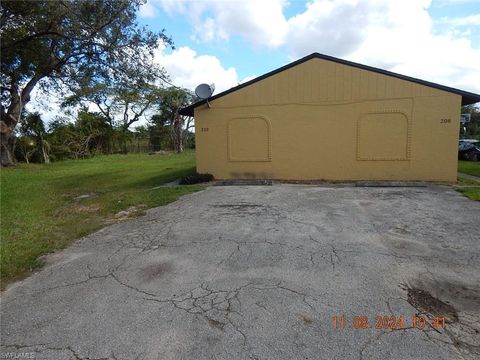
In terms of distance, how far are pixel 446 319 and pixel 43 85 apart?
2053 cm

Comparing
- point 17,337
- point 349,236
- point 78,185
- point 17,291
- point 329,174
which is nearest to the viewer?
point 17,337

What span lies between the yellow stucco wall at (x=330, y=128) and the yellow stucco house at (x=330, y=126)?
3 cm

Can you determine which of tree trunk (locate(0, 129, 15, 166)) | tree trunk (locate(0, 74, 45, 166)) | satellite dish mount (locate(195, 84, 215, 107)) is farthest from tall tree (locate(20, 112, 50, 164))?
satellite dish mount (locate(195, 84, 215, 107))

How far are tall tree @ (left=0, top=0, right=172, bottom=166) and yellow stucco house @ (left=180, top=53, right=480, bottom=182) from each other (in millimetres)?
3121

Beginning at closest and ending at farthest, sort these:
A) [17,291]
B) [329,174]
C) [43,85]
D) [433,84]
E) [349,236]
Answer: [17,291]
[349,236]
[433,84]
[329,174]
[43,85]

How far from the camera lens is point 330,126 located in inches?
435

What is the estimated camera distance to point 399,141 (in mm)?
10609

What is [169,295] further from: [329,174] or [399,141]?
[399,141]

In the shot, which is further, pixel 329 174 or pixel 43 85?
pixel 43 85

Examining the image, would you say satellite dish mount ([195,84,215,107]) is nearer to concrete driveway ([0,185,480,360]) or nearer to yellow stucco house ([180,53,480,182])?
yellow stucco house ([180,53,480,182])

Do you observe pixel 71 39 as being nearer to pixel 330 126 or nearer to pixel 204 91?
pixel 204 91

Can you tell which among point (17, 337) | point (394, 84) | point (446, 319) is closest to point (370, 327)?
point (446, 319)

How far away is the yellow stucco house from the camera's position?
10.3m

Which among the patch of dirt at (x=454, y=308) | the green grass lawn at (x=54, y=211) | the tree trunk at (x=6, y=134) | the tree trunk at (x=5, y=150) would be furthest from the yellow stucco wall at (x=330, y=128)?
the tree trunk at (x=5, y=150)
